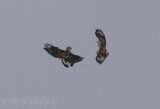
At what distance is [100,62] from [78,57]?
2373mm

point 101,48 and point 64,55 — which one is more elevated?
point 101,48

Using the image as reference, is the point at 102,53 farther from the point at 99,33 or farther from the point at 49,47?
the point at 49,47

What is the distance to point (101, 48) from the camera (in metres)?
57.0

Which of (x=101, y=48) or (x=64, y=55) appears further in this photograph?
(x=101, y=48)

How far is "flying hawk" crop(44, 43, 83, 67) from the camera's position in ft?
180

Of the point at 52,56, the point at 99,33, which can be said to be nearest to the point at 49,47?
the point at 52,56

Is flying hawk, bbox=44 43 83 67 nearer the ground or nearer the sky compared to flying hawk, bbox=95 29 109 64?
nearer the ground

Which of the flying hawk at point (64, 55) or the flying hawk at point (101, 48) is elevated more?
the flying hawk at point (101, 48)

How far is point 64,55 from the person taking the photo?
182ft

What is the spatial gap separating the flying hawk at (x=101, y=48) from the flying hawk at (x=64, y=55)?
1877 mm

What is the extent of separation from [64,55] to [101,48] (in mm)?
3630

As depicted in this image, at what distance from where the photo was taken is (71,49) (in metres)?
54.8

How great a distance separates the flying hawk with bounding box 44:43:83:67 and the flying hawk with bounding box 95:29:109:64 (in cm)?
188

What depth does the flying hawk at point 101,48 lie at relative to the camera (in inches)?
2238
